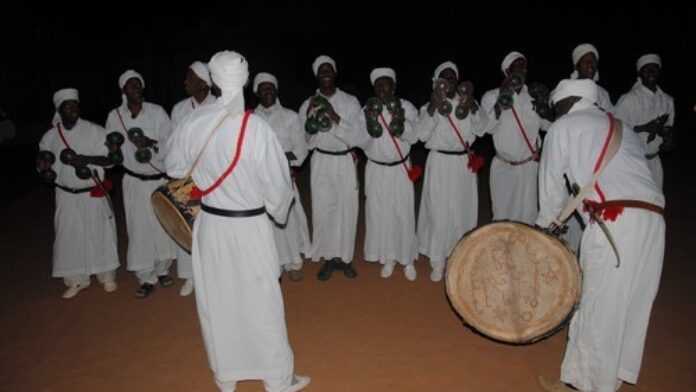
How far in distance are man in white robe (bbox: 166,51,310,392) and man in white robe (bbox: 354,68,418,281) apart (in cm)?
229

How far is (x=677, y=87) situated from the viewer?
20.4m

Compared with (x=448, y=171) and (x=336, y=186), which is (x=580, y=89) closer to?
(x=448, y=171)

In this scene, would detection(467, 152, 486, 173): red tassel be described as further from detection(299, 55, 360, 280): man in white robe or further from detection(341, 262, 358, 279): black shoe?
detection(341, 262, 358, 279): black shoe

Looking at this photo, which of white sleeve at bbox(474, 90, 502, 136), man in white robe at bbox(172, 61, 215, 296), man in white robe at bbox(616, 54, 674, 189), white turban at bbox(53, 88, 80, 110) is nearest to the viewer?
man in white robe at bbox(172, 61, 215, 296)

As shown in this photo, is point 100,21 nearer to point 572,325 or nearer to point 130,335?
point 130,335

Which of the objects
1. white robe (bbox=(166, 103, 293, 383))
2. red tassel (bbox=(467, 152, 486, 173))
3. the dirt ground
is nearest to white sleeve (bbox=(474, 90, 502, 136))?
red tassel (bbox=(467, 152, 486, 173))

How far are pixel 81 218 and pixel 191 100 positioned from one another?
1791 mm

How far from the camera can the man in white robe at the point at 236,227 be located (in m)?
3.44

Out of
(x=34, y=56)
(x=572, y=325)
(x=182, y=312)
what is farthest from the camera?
(x=34, y=56)

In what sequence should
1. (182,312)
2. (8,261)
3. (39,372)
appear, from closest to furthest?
1. (39,372)
2. (182,312)
3. (8,261)

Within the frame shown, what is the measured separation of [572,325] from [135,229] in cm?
456

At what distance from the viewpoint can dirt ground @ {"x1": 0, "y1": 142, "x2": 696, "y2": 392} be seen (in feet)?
13.7

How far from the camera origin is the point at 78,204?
222 inches

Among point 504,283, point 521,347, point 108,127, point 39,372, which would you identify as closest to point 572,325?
point 504,283
